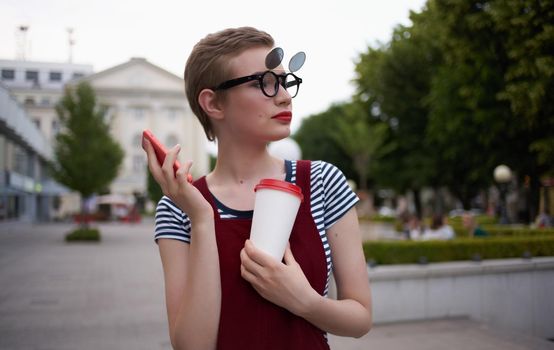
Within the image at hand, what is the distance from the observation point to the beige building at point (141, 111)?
6488cm

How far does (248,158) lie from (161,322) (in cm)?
638

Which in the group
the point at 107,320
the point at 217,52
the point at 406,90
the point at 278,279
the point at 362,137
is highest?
the point at 406,90

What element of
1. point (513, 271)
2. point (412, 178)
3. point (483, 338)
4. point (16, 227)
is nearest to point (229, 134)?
point (483, 338)

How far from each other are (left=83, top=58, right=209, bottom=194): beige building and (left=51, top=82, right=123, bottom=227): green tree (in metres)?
38.7

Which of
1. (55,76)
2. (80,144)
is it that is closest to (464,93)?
(55,76)

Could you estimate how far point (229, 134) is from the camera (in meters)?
1.85

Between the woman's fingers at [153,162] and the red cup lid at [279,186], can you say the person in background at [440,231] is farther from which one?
the woman's fingers at [153,162]

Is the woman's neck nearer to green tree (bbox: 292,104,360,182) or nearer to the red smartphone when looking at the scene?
the red smartphone

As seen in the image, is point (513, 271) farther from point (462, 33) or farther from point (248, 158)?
point (462, 33)

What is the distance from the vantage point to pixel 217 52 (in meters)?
1.73

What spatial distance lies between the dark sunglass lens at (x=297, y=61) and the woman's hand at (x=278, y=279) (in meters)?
0.62

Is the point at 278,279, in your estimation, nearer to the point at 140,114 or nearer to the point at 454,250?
the point at 454,250

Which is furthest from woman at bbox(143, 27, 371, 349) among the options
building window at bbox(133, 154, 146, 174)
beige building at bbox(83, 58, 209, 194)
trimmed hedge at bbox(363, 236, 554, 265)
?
building window at bbox(133, 154, 146, 174)

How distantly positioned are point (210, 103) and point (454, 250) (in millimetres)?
7541
